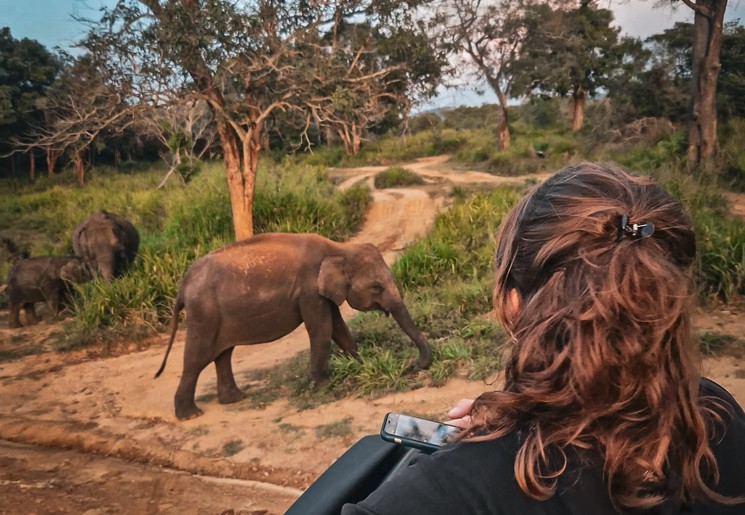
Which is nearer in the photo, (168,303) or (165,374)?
(165,374)

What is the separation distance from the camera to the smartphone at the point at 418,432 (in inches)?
47.0

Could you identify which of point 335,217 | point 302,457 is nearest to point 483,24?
point 335,217

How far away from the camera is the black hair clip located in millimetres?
1038

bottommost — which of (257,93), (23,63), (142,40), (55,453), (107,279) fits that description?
(55,453)

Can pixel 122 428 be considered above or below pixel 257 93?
below

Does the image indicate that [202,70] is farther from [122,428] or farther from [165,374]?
[122,428]

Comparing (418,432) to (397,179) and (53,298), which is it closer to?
(53,298)

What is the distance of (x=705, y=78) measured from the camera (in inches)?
470

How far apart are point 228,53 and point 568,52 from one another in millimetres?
18378

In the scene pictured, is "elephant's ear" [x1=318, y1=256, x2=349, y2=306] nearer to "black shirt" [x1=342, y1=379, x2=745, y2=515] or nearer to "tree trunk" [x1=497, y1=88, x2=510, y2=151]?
"black shirt" [x1=342, y1=379, x2=745, y2=515]

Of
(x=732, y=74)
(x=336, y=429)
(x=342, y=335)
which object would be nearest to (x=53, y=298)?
(x=342, y=335)

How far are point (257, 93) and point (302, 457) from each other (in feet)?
23.4

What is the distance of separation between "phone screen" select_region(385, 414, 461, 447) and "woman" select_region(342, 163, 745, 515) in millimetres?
123

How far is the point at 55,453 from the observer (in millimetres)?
4895
